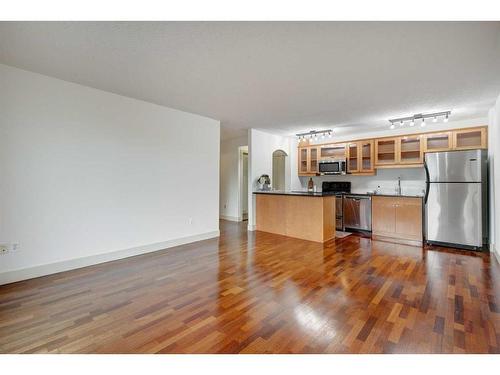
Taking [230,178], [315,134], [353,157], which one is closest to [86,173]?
[230,178]

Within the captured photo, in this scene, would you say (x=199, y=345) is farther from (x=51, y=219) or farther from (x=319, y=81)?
(x=319, y=81)

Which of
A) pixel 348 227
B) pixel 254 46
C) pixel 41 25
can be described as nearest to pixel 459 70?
pixel 254 46

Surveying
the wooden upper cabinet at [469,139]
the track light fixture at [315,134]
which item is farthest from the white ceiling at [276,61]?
the track light fixture at [315,134]

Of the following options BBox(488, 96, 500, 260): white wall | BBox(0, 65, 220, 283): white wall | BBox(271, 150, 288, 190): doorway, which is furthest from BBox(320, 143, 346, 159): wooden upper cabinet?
BBox(0, 65, 220, 283): white wall

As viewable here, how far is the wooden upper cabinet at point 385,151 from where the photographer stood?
5203 mm

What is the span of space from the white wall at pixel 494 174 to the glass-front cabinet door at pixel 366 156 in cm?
199

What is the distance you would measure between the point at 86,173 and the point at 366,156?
5671 mm

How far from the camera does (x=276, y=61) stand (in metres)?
2.43

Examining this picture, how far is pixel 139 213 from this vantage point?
3762 millimetres

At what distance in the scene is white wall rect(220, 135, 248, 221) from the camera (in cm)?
689

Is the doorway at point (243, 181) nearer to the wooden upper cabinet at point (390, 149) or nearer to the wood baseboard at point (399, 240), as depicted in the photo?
the wooden upper cabinet at point (390, 149)

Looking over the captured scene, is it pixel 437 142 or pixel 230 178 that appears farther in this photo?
pixel 230 178

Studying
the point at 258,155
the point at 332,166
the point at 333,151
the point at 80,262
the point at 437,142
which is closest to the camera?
the point at 80,262

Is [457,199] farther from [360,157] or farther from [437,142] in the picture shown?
[360,157]
